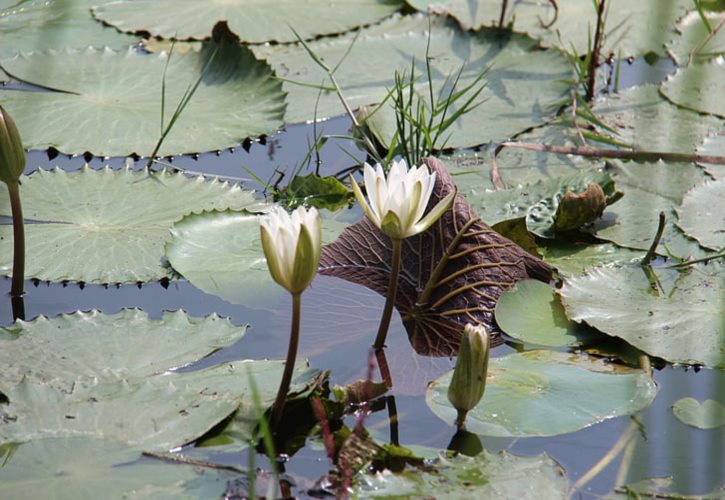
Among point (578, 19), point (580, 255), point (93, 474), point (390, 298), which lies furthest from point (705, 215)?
point (93, 474)

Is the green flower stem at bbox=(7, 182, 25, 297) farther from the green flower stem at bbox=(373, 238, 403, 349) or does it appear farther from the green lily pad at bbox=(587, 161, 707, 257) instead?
the green lily pad at bbox=(587, 161, 707, 257)

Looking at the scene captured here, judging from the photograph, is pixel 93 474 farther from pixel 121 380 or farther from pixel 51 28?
pixel 51 28

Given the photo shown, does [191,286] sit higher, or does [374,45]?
[374,45]

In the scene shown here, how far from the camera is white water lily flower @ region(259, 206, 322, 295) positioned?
1.50 metres

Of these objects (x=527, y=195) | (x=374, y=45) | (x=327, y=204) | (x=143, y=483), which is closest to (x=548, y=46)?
(x=374, y=45)

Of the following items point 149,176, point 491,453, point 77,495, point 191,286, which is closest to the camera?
point 77,495

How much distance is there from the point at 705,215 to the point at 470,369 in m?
1.06

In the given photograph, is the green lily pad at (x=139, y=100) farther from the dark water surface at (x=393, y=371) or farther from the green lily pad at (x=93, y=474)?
the green lily pad at (x=93, y=474)

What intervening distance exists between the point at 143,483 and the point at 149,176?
4.06ft

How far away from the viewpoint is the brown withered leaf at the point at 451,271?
6.89 feet

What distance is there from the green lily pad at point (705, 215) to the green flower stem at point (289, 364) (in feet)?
3.91

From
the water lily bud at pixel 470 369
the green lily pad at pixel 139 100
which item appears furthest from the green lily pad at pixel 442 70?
the water lily bud at pixel 470 369

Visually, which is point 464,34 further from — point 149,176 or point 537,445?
point 537,445

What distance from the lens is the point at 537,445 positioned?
169 cm
